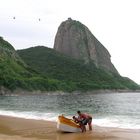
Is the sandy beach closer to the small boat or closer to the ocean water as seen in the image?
the small boat

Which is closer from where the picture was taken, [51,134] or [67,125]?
[51,134]

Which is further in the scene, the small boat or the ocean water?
the ocean water

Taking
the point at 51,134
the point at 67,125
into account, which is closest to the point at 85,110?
the point at 67,125

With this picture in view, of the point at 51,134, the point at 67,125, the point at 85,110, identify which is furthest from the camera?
the point at 85,110

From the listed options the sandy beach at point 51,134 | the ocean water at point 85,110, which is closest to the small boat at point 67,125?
the sandy beach at point 51,134

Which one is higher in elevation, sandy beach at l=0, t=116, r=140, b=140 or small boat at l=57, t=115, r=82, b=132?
small boat at l=57, t=115, r=82, b=132

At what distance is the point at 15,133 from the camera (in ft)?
92.3

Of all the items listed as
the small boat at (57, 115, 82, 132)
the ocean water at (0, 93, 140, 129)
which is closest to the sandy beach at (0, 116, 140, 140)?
the small boat at (57, 115, 82, 132)

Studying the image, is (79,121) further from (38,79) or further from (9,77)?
(38,79)

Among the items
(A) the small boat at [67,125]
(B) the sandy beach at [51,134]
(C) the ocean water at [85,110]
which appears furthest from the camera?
(C) the ocean water at [85,110]

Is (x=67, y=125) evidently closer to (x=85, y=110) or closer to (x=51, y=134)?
(x=51, y=134)

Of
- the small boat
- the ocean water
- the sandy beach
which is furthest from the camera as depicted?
the ocean water

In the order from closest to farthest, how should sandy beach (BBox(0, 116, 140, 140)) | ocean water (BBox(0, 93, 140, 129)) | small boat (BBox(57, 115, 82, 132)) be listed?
1. sandy beach (BBox(0, 116, 140, 140))
2. small boat (BBox(57, 115, 82, 132))
3. ocean water (BBox(0, 93, 140, 129))

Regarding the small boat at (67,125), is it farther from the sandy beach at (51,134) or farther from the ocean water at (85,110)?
the ocean water at (85,110)
